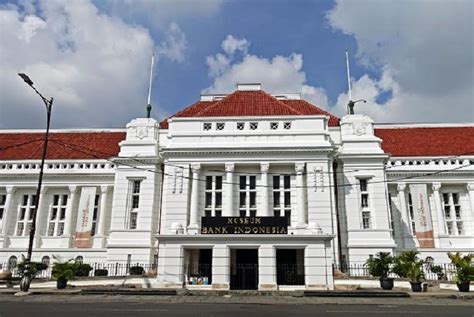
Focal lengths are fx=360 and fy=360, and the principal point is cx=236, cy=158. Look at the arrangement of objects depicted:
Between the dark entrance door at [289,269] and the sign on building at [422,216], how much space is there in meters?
12.8

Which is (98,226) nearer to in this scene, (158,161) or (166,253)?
(158,161)

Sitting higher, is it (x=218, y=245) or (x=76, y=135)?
(x=76, y=135)

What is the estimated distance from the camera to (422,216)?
31.9m

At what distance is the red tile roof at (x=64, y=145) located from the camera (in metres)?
37.9

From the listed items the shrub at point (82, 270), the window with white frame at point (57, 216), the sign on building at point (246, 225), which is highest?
the window with white frame at point (57, 216)

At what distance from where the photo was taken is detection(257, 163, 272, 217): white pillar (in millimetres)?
28853

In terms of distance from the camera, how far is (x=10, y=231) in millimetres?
35031

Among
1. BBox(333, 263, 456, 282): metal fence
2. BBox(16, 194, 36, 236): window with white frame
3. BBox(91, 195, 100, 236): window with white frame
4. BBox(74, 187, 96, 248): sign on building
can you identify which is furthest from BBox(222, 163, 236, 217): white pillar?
BBox(16, 194, 36, 236): window with white frame

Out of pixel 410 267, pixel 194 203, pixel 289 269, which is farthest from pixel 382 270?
pixel 194 203

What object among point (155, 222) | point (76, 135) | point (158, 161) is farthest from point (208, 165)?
point (76, 135)

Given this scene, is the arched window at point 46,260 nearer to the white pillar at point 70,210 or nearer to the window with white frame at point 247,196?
the white pillar at point 70,210

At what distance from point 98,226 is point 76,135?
1310cm

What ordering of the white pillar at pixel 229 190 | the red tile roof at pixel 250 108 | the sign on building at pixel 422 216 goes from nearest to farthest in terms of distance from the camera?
1. the white pillar at pixel 229 190
2. the sign on building at pixel 422 216
3. the red tile roof at pixel 250 108

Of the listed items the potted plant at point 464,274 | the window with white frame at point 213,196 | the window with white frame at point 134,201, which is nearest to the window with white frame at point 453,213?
the potted plant at point 464,274
